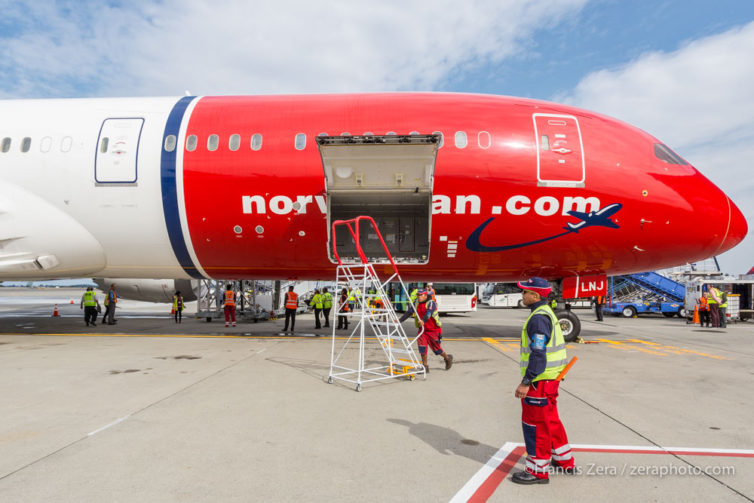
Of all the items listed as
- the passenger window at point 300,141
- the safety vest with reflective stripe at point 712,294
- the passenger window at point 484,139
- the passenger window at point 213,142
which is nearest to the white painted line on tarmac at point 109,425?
the passenger window at point 300,141

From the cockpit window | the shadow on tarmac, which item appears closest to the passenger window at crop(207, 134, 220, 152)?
the shadow on tarmac

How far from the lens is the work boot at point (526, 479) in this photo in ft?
12.9

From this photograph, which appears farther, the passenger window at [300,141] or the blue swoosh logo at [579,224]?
the passenger window at [300,141]

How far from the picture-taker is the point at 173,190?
1119cm

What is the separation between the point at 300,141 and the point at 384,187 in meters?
2.37

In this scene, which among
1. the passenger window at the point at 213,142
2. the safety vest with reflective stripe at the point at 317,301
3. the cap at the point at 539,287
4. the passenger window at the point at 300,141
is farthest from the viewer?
the safety vest with reflective stripe at the point at 317,301

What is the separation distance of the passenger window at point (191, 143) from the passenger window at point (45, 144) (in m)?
3.66

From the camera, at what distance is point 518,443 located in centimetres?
489

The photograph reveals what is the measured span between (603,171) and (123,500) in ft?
36.0

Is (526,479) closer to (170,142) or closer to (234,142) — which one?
(234,142)

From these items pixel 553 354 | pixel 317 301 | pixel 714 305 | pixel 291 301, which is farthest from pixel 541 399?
pixel 714 305

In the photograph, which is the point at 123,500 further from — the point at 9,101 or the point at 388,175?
the point at 9,101

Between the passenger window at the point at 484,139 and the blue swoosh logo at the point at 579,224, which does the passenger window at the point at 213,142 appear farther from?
the blue swoosh logo at the point at 579,224

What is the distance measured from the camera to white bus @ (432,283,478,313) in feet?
82.5
